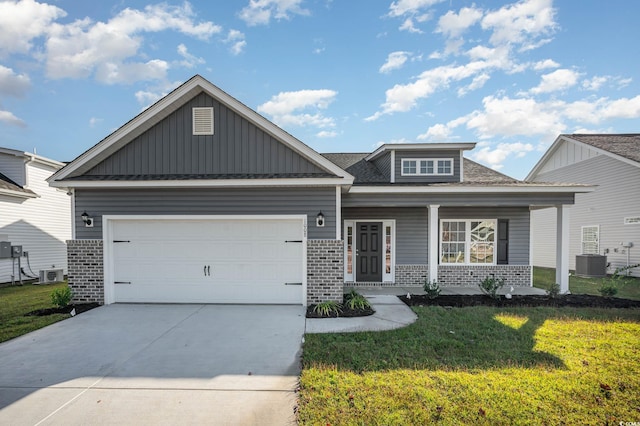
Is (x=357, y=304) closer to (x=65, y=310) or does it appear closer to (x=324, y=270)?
A: (x=324, y=270)

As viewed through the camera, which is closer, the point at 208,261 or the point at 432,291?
the point at 208,261

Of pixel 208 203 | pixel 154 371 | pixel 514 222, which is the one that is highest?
pixel 208 203

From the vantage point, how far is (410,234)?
33.3 feet

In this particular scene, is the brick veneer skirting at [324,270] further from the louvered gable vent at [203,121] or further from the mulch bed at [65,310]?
the mulch bed at [65,310]

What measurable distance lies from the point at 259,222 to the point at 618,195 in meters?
15.6

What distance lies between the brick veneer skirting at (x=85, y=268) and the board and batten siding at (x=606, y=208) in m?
19.3

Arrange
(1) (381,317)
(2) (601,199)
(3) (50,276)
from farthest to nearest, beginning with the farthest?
(2) (601,199)
(3) (50,276)
(1) (381,317)

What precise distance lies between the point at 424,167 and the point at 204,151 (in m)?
7.53

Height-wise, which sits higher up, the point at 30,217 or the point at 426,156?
the point at 426,156

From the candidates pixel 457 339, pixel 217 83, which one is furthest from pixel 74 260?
pixel 457 339

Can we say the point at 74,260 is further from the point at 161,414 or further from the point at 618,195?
the point at 618,195

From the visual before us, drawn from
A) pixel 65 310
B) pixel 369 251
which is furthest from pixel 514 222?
pixel 65 310

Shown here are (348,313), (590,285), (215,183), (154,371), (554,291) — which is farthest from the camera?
(590,285)

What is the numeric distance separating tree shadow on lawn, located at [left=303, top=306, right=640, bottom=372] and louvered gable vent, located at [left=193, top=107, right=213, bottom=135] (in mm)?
5627
